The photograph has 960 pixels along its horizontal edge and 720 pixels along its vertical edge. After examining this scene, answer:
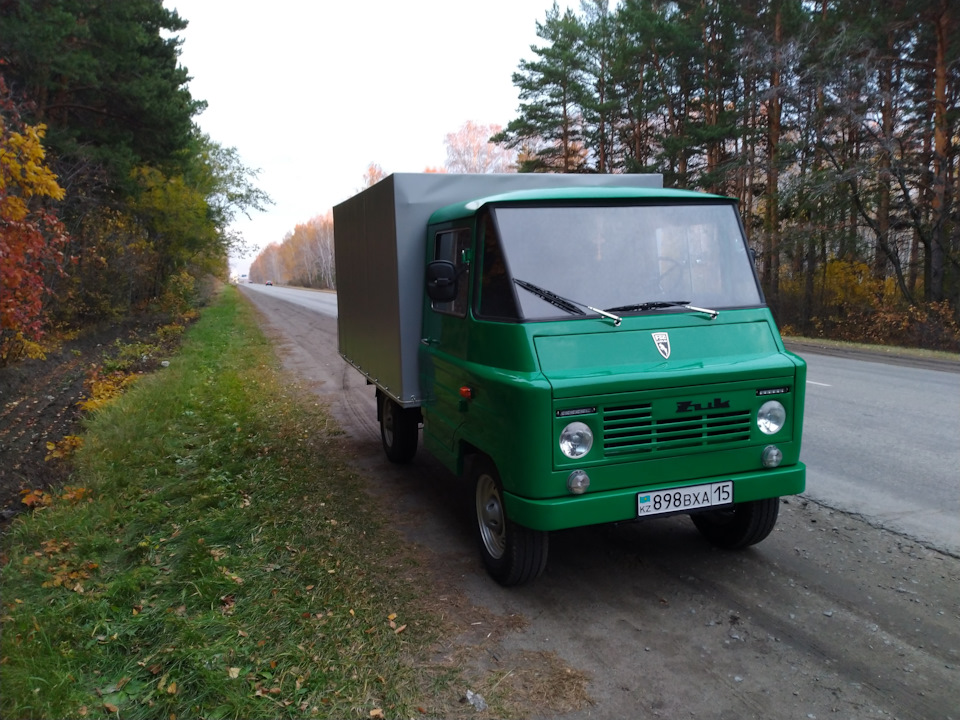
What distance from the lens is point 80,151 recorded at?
1611cm

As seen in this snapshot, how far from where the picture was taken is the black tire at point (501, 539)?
4.26 meters

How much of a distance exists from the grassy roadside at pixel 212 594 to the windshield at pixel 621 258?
6.48ft

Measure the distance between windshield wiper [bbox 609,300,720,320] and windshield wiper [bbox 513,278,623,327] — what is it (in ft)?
0.37

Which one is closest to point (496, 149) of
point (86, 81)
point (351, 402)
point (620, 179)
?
point (86, 81)

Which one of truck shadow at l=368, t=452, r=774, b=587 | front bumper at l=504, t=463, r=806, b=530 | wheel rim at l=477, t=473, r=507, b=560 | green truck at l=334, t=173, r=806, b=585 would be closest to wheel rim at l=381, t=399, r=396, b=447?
truck shadow at l=368, t=452, r=774, b=587

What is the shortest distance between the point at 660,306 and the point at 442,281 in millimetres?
1396

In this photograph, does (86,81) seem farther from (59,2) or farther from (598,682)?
(598,682)

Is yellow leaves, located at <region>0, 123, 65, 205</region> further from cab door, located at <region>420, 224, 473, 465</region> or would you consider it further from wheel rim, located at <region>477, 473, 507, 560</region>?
wheel rim, located at <region>477, 473, 507, 560</region>

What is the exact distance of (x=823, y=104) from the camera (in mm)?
20750

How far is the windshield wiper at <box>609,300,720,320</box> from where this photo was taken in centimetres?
433

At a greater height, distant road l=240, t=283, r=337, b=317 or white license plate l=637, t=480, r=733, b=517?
white license plate l=637, t=480, r=733, b=517

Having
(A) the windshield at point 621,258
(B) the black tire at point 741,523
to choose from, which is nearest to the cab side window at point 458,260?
(A) the windshield at point 621,258

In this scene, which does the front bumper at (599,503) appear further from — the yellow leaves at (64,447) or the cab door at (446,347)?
the yellow leaves at (64,447)

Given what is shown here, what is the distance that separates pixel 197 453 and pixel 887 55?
2135 cm
